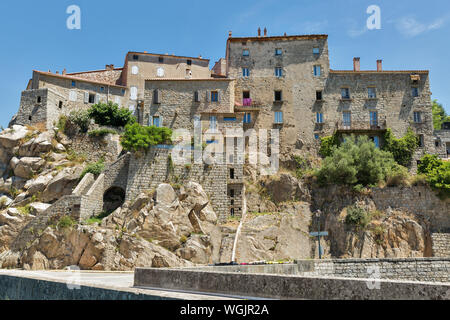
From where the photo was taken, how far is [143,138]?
31641mm

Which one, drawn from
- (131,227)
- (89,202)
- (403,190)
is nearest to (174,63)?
(89,202)

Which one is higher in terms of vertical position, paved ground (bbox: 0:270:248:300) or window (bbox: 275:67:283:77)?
window (bbox: 275:67:283:77)

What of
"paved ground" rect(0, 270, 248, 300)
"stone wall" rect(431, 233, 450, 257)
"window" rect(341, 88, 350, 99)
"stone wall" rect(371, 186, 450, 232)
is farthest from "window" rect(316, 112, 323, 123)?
"paved ground" rect(0, 270, 248, 300)

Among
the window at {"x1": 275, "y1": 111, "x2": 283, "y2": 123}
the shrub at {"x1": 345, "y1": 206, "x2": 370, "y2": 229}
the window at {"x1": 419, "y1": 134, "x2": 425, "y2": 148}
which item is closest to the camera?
the shrub at {"x1": 345, "y1": 206, "x2": 370, "y2": 229}

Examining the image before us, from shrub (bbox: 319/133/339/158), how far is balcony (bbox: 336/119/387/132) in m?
1.11

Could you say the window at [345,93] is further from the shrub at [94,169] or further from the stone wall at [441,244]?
the shrub at [94,169]

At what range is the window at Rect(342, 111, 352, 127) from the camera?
39688 mm

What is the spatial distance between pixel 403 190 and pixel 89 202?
2668 cm

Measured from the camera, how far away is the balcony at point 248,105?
38.7 m

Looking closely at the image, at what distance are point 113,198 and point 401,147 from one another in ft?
95.3

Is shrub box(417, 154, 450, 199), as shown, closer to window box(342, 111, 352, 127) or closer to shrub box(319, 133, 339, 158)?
shrub box(319, 133, 339, 158)

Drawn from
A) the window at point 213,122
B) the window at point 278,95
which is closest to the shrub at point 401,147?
the window at point 278,95

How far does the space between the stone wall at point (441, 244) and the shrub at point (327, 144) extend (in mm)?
12303

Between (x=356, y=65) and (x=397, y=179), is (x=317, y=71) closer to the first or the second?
(x=356, y=65)
